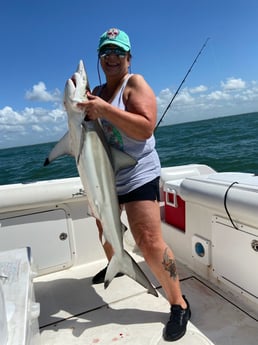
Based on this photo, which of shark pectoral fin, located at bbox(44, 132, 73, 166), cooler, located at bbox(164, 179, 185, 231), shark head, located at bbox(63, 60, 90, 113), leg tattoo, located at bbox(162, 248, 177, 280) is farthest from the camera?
cooler, located at bbox(164, 179, 185, 231)

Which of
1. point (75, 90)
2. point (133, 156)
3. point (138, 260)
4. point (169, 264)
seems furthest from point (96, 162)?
point (138, 260)

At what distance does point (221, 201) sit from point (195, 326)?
885mm

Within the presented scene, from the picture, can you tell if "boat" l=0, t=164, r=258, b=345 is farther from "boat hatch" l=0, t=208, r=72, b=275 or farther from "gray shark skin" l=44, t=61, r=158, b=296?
"gray shark skin" l=44, t=61, r=158, b=296

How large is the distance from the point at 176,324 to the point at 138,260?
1236mm

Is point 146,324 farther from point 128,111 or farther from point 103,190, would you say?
point 128,111

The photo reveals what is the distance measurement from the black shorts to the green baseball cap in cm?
90

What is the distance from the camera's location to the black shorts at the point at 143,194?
227cm

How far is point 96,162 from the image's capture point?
6.68ft

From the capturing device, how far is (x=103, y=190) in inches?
81.6

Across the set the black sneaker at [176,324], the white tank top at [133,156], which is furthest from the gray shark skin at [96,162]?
the black sneaker at [176,324]

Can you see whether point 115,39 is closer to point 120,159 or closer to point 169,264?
point 120,159

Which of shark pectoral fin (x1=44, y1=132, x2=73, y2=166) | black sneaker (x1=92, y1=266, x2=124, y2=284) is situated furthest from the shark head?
black sneaker (x1=92, y1=266, x2=124, y2=284)

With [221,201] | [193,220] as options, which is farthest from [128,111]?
[193,220]

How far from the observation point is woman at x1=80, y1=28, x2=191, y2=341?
2160 mm
